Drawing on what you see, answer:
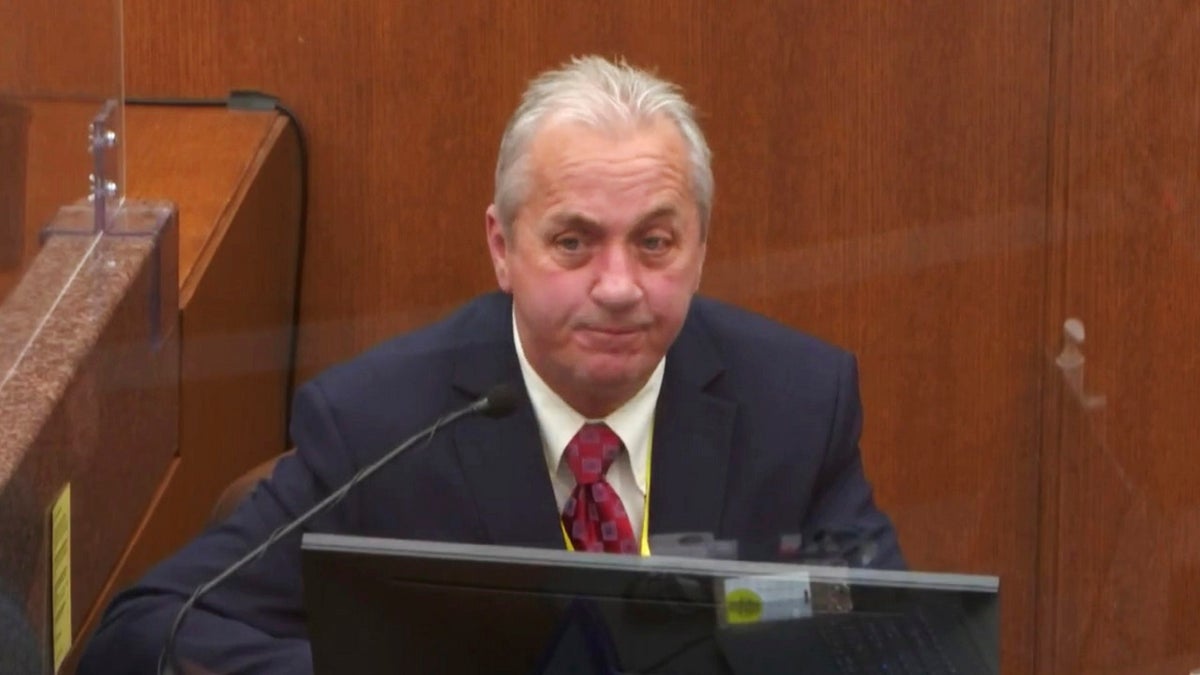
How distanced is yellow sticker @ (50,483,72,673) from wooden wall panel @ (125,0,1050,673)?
Result: 139 centimetres

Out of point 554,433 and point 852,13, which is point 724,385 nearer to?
point 554,433

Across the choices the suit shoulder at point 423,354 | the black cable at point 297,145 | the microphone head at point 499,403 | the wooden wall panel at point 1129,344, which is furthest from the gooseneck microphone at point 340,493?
the wooden wall panel at point 1129,344

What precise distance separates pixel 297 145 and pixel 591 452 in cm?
119

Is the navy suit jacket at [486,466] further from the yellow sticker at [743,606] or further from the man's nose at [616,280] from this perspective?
the yellow sticker at [743,606]

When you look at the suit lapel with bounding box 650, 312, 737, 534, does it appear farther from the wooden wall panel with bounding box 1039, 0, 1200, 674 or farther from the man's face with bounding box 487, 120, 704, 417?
the wooden wall panel with bounding box 1039, 0, 1200, 674

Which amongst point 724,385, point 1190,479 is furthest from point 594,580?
point 1190,479

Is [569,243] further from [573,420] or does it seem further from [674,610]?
[674,610]

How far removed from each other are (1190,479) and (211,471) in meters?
1.49

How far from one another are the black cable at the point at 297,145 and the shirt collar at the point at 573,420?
3.28 ft

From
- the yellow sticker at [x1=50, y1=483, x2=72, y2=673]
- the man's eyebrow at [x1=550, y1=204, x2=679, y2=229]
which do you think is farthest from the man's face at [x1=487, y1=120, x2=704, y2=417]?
the yellow sticker at [x1=50, y1=483, x2=72, y2=673]

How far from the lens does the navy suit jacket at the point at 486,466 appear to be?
1.74 meters

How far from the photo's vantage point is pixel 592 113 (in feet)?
5.68

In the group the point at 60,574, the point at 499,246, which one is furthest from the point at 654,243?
the point at 60,574

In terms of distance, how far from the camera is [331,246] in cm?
291
